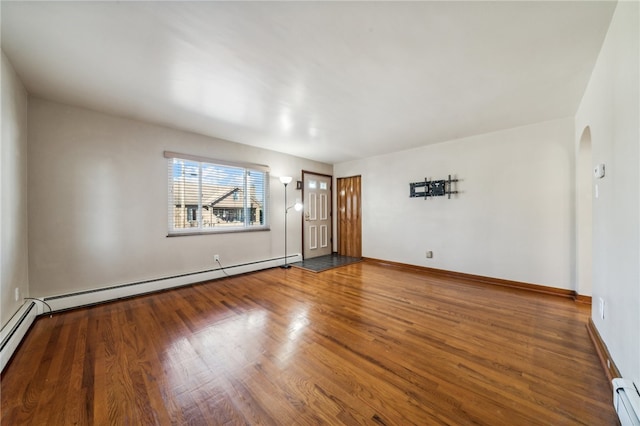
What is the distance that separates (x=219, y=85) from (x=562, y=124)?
4.60 metres

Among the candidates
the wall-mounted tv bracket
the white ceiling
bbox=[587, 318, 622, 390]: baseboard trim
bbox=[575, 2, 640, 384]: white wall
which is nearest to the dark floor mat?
the wall-mounted tv bracket

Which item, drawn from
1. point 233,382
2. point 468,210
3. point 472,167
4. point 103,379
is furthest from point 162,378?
point 472,167

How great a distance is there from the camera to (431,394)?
147cm

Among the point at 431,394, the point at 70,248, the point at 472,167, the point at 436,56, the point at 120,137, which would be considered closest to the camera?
the point at 431,394

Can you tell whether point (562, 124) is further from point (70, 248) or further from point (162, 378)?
point (70, 248)

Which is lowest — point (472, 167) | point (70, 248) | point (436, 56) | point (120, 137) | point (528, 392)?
point (528, 392)

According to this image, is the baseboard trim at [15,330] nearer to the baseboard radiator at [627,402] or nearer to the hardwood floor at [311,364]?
the hardwood floor at [311,364]

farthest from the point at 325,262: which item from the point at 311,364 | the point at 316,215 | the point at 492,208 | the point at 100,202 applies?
the point at 100,202

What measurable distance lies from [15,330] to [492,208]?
596cm

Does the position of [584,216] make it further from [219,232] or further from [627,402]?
[219,232]

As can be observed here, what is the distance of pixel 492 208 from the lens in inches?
150

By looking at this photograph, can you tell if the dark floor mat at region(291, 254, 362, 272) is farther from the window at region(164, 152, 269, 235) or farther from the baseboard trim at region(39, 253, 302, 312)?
the window at region(164, 152, 269, 235)

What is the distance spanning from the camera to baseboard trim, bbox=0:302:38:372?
178 centimetres

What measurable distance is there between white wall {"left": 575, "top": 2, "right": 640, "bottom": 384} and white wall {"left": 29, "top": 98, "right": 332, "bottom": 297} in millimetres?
4567
